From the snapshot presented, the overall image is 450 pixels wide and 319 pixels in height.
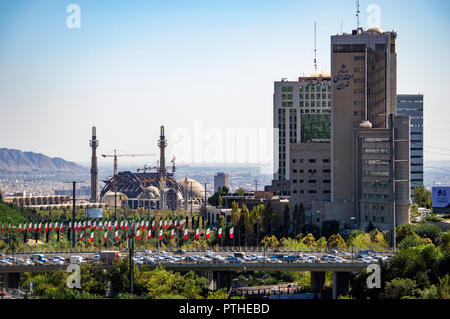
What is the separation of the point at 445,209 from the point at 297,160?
19150mm

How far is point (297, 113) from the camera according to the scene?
433 ft

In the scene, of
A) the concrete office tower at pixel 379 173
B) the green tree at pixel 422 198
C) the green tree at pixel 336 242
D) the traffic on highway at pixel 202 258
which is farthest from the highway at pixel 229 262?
the green tree at pixel 422 198

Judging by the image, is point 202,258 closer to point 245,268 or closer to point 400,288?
point 245,268

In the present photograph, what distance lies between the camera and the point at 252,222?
310 feet

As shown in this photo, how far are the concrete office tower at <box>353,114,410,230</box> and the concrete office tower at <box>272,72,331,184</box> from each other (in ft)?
118

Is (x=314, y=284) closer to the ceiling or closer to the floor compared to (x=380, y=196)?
closer to the floor

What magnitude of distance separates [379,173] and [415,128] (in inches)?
2371

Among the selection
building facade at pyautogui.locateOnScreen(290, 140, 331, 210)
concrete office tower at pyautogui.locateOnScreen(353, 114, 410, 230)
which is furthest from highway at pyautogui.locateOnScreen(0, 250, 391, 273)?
building facade at pyautogui.locateOnScreen(290, 140, 331, 210)

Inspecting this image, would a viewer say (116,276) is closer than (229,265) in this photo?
Yes

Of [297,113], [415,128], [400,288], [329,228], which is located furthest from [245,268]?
[415,128]
